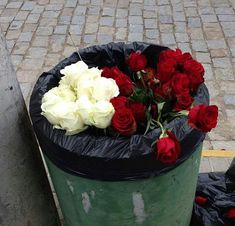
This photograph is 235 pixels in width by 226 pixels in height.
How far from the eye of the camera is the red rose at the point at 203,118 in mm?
1588

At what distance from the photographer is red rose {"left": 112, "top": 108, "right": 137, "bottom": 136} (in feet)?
5.48

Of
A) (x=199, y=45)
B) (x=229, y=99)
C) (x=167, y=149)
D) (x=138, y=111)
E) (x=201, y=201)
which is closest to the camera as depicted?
(x=167, y=149)

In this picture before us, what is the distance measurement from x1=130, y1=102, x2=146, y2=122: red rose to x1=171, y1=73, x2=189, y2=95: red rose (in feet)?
0.54

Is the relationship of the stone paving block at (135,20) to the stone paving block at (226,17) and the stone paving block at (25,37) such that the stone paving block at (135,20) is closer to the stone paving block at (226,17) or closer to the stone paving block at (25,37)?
the stone paving block at (226,17)

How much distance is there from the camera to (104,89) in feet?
5.81

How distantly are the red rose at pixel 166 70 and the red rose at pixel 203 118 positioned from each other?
34 centimetres

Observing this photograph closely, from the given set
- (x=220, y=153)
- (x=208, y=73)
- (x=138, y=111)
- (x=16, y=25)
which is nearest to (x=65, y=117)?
(x=138, y=111)

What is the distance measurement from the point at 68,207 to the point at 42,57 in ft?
9.35

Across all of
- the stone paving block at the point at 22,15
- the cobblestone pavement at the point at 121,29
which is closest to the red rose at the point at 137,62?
the cobblestone pavement at the point at 121,29

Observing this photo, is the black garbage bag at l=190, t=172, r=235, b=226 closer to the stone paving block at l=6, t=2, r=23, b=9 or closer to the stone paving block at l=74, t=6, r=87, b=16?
the stone paving block at l=74, t=6, r=87, b=16

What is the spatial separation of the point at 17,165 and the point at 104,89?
662 millimetres

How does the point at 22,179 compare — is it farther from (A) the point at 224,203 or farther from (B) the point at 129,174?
(A) the point at 224,203

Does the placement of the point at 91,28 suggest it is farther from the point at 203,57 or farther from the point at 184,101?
the point at 184,101

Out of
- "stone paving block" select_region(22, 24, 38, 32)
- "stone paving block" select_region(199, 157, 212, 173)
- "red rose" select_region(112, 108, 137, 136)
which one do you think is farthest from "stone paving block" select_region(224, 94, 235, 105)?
"stone paving block" select_region(22, 24, 38, 32)
